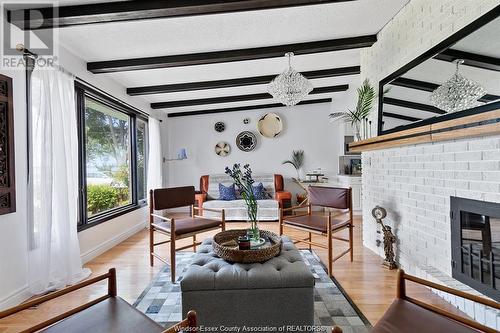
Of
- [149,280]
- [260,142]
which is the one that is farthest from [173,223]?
[260,142]

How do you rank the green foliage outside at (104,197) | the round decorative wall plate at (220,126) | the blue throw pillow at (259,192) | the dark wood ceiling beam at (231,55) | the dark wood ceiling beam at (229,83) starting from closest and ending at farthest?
the dark wood ceiling beam at (231,55) → the green foliage outside at (104,197) → the dark wood ceiling beam at (229,83) → the blue throw pillow at (259,192) → the round decorative wall plate at (220,126)

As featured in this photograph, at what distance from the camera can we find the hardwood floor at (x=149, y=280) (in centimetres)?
201

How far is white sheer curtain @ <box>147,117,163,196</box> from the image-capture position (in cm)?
486

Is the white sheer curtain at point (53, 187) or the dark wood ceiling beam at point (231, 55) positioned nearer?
the white sheer curtain at point (53, 187)

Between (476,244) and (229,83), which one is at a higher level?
(229,83)

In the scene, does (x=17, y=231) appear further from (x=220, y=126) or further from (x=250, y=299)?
(x=220, y=126)

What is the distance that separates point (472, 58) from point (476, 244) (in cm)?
134

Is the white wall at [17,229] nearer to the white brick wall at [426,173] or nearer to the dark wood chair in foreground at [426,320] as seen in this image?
the dark wood chair in foreground at [426,320]

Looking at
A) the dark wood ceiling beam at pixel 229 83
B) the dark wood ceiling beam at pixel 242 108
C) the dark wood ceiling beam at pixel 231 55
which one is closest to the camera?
the dark wood ceiling beam at pixel 231 55

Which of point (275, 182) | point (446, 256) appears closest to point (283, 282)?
point (446, 256)

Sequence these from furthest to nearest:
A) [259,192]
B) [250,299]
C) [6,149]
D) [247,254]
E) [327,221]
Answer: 1. [259,192]
2. [327,221]
3. [6,149]
4. [247,254]
5. [250,299]

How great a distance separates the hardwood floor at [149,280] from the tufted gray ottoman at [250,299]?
702mm

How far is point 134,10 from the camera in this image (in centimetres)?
204

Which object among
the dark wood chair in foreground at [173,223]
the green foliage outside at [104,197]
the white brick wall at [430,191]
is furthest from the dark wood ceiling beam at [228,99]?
the dark wood chair in foreground at [173,223]
